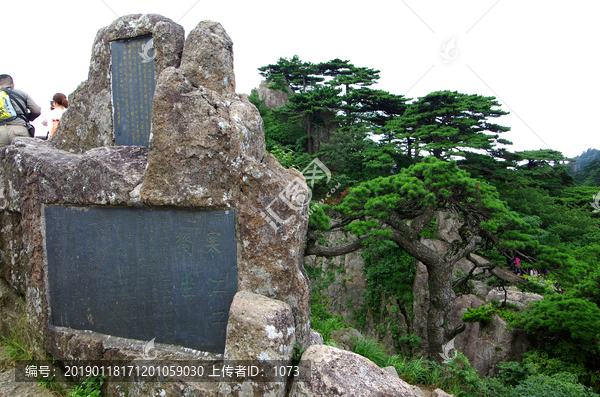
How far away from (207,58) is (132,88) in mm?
985

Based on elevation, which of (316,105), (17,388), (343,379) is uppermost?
(316,105)

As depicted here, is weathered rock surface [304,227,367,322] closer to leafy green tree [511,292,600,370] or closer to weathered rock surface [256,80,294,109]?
leafy green tree [511,292,600,370]

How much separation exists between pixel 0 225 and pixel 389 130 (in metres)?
13.9

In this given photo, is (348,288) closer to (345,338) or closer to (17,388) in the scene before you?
(345,338)

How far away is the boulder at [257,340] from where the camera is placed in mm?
2818

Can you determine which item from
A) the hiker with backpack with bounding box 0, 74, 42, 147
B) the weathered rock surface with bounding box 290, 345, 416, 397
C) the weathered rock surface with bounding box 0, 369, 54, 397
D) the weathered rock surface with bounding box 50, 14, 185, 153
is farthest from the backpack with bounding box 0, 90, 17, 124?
the weathered rock surface with bounding box 290, 345, 416, 397

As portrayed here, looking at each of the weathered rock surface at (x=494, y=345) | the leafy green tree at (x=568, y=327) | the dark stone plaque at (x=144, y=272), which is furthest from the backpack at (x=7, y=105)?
the weathered rock surface at (x=494, y=345)

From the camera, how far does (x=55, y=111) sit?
4969 millimetres

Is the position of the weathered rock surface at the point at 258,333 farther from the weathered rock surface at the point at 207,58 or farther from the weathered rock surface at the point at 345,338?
the weathered rock surface at the point at 345,338

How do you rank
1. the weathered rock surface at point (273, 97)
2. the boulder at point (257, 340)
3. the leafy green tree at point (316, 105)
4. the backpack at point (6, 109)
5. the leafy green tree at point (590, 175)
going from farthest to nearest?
the weathered rock surface at point (273, 97), the leafy green tree at point (590, 175), the leafy green tree at point (316, 105), the backpack at point (6, 109), the boulder at point (257, 340)

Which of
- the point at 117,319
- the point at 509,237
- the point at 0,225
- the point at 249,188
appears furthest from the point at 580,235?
the point at 0,225

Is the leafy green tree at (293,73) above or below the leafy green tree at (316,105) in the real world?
above

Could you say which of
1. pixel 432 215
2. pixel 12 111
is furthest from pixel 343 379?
pixel 432 215

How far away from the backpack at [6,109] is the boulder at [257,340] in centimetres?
397
